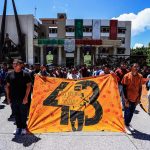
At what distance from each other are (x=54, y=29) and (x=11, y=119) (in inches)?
2564

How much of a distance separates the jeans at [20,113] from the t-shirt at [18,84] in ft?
0.51

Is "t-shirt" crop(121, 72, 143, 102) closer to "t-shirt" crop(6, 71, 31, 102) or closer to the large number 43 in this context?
the large number 43

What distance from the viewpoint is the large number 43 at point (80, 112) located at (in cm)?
709

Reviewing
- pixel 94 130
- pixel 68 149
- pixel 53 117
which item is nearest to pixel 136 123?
pixel 94 130

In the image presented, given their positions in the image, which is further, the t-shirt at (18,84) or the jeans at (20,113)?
the jeans at (20,113)

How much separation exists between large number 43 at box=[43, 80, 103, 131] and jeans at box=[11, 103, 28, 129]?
0.77 meters

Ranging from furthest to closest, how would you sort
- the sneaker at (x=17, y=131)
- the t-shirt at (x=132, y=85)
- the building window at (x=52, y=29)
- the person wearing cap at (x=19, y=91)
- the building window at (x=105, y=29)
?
the building window at (x=52, y=29)
the building window at (x=105, y=29)
the t-shirt at (x=132, y=85)
the sneaker at (x=17, y=131)
the person wearing cap at (x=19, y=91)

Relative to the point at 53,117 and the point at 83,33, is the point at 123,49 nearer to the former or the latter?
the point at 83,33

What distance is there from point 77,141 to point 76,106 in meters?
1.39

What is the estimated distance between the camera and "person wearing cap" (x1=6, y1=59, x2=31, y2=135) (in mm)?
6520

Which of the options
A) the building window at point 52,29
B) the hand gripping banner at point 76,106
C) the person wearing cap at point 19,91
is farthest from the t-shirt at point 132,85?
the building window at point 52,29

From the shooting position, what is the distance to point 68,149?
562cm

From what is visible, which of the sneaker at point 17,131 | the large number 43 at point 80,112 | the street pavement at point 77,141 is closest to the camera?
the street pavement at point 77,141

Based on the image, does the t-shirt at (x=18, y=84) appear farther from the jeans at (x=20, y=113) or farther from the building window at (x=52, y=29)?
the building window at (x=52, y=29)
